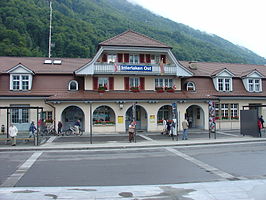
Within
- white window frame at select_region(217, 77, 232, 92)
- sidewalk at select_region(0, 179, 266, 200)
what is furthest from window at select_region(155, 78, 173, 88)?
sidewalk at select_region(0, 179, 266, 200)

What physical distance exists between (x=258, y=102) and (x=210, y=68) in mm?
7257

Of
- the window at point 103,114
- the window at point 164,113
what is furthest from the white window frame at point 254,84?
the window at point 103,114

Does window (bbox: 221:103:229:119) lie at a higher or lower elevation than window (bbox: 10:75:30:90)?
lower

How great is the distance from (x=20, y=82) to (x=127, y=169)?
20701 mm

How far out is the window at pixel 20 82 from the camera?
2803 cm

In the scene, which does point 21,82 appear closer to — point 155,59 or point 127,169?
point 155,59

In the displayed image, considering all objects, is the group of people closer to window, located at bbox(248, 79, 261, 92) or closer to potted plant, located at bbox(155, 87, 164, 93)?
potted plant, located at bbox(155, 87, 164, 93)

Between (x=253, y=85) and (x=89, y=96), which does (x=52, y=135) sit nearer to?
(x=89, y=96)

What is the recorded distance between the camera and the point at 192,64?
34750 millimetres

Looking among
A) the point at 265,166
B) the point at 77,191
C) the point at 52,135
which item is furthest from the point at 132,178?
the point at 52,135

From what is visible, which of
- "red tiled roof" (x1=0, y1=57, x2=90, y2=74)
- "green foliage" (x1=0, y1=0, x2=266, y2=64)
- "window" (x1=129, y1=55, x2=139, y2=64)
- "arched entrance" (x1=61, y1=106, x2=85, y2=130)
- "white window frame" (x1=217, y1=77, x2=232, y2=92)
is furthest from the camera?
"green foliage" (x1=0, y1=0, x2=266, y2=64)

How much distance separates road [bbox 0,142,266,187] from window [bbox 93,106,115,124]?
13.5 m

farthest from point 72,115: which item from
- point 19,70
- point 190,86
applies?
point 190,86

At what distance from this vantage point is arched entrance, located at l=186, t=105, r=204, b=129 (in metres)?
31.4
